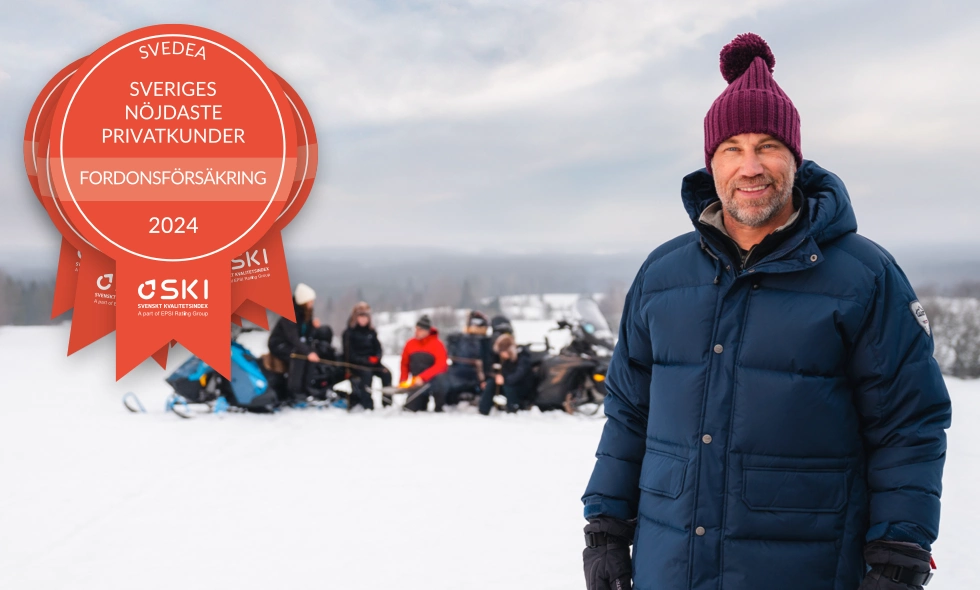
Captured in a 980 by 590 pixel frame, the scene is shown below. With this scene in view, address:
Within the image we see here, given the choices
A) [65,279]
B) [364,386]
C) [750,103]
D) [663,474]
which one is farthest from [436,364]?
[750,103]

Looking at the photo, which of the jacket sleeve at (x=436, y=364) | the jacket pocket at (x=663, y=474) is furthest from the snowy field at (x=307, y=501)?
the jacket pocket at (x=663, y=474)

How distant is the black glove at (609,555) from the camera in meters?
1.53

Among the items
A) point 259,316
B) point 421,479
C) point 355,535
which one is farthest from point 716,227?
point 421,479

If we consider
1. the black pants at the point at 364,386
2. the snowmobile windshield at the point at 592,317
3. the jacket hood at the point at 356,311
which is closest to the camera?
the black pants at the point at 364,386

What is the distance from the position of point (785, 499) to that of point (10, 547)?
3.68 metres

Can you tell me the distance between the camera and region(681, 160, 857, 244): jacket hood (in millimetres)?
1346

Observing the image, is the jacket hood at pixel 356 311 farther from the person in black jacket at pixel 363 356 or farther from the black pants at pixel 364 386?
the black pants at pixel 364 386

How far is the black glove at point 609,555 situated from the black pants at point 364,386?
5928 mm

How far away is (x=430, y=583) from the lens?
9.68ft

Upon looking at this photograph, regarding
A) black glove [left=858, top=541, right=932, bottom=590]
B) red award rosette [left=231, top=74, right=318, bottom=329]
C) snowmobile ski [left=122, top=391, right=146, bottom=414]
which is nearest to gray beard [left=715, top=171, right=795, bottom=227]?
black glove [left=858, top=541, right=932, bottom=590]

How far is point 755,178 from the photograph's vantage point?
138 cm

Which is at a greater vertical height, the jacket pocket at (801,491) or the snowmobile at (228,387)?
the jacket pocket at (801,491)

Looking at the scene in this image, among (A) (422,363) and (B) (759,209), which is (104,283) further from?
(A) (422,363)

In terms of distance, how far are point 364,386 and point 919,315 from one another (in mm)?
6392
